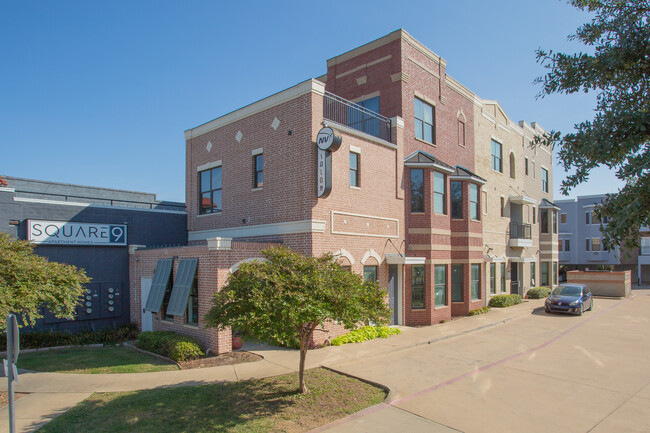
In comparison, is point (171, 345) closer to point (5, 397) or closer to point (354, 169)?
point (5, 397)

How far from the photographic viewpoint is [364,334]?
1523 cm

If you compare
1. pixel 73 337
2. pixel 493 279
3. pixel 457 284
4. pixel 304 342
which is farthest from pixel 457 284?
pixel 73 337

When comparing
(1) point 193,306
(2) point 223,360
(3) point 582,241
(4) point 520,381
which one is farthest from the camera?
(3) point 582,241

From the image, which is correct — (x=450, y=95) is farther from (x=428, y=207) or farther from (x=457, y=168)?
(x=428, y=207)

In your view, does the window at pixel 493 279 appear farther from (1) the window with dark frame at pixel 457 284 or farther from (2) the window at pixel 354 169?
(2) the window at pixel 354 169

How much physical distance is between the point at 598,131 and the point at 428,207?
1374cm

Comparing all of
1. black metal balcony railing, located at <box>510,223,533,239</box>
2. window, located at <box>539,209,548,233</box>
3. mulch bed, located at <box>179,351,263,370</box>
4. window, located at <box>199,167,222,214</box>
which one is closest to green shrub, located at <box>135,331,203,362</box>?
mulch bed, located at <box>179,351,263,370</box>

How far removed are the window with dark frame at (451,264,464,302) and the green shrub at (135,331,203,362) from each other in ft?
45.0

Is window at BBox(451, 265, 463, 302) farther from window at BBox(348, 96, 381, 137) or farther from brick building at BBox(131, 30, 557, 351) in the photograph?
window at BBox(348, 96, 381, 137)

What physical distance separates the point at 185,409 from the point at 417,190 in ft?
46.0

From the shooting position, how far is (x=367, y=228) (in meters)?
16.7

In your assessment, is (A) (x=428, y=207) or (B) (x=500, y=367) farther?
(A) (x=428, y=207)

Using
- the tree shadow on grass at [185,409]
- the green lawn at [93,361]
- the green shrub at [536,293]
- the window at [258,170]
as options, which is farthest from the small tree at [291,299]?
the green shrub at [536,293]

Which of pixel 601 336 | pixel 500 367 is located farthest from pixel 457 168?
pixel 500 367
